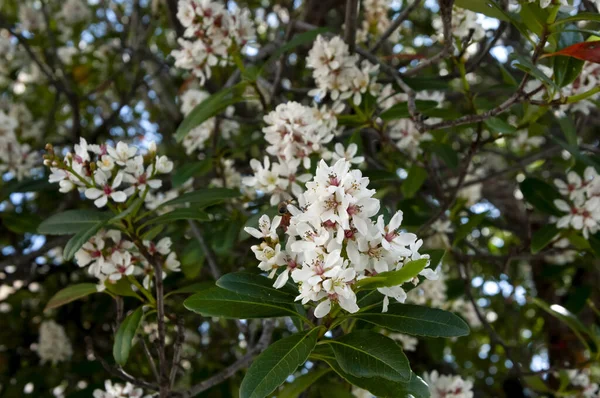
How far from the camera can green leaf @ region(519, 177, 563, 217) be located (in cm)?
204

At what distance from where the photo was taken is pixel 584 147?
7.27ft

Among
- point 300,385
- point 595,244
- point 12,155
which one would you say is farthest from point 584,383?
point 12,155

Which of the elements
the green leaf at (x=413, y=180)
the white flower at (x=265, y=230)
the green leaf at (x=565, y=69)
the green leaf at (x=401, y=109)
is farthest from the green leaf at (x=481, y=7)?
the white flower at (x=265, y=230)

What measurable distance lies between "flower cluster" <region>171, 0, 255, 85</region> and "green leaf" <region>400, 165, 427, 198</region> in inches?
30.0

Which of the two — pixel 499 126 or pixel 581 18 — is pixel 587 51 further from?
pixel 499 126

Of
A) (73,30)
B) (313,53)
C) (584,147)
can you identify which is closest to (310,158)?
(313,53)

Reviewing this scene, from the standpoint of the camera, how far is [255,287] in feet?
4.15

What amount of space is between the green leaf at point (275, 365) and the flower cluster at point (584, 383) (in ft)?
4.49

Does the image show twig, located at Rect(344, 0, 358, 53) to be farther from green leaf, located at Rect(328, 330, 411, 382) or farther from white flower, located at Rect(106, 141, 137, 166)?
green leaf, located at Rect(328, 330, 411, 382)

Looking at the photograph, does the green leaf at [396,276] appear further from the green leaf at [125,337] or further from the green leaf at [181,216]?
the green leaf at [125,337]

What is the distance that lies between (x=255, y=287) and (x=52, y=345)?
210 cm

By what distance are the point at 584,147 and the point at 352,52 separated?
95cm

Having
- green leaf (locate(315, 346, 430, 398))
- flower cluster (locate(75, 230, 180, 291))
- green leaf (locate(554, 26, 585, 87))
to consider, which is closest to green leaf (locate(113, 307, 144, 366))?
flower cluster (locate(75, 230, 180, 291))

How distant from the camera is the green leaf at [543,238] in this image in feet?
6.34
